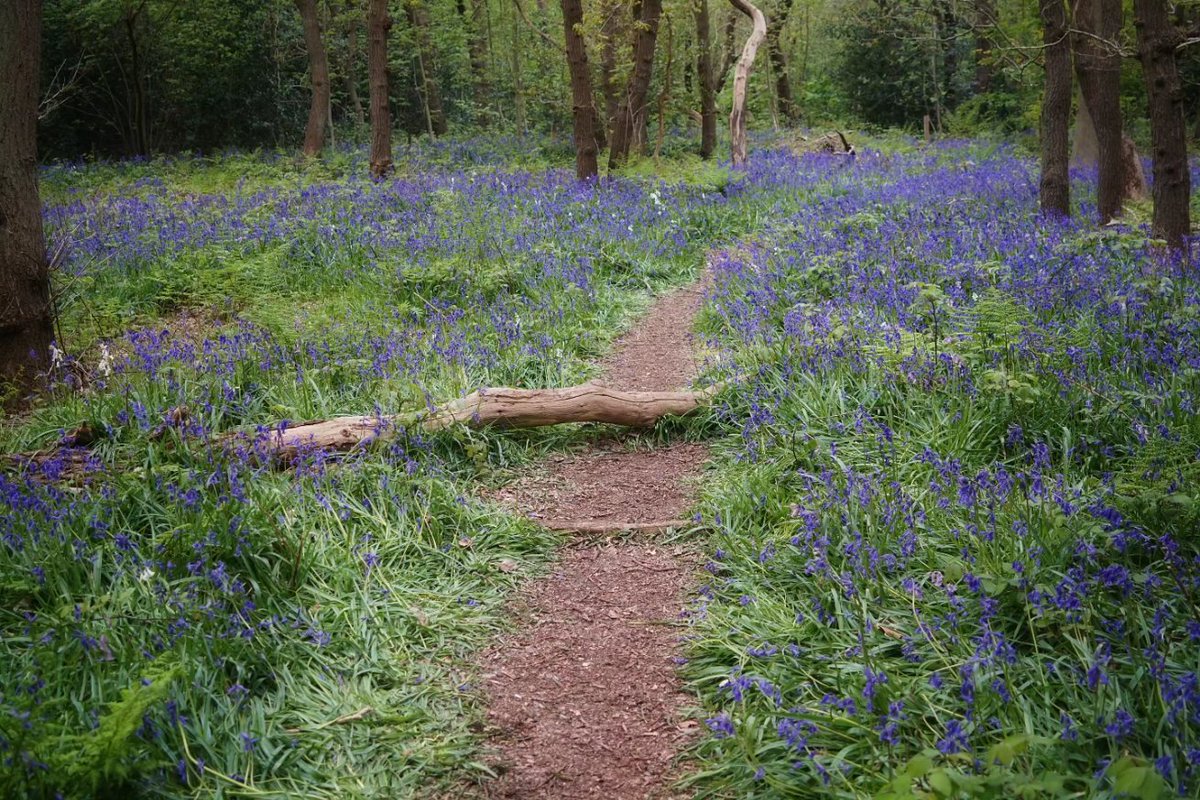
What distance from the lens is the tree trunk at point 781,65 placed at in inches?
1171

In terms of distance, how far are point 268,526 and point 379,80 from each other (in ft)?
42.0

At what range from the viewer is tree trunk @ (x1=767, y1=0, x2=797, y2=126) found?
29734mm

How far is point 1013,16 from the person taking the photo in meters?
23.5

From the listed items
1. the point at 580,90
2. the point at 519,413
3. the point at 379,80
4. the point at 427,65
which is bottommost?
the point at 519,413

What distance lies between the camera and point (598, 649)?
161 inches

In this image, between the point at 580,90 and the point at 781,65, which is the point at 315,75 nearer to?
the point at 580,90

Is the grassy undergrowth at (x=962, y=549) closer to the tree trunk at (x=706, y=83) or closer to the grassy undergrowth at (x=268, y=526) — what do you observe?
the grassy undergrowth at (x=268, y=526)

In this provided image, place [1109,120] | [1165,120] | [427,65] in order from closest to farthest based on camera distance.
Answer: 1. [1165,120]
2. [1109,120]
3. [427,65]

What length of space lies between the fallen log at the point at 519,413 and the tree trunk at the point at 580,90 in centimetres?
929

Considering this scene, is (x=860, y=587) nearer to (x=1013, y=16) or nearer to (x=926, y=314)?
(x=926, y=314)

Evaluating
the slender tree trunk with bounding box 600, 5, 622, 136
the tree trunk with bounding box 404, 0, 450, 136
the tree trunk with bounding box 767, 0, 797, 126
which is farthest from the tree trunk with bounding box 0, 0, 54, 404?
the tree trunk with bounding box 767, 0, 797, 126

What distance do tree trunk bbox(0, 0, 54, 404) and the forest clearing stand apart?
1.1 inches

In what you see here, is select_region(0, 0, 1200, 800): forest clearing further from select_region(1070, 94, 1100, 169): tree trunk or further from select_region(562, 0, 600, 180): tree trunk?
select_region(1070, 94, 1100, 169): tree trunk

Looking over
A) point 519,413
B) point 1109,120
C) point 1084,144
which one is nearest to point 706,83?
point 1084,144
